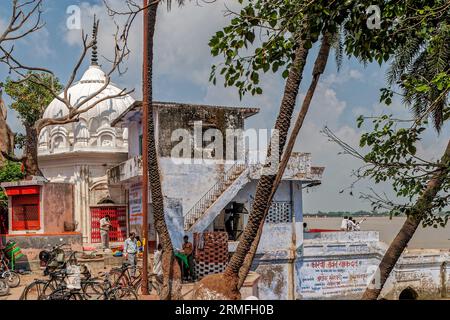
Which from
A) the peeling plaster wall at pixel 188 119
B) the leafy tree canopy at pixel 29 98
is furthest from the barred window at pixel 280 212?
the leafy tree canopy at pixel 29 98

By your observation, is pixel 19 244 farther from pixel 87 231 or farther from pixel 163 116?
pixel 87 231

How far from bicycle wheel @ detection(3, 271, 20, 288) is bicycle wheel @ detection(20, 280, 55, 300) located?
2747mm

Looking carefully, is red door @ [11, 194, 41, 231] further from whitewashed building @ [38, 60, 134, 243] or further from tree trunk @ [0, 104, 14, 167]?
whitewashed building @ [38, 60, 134, 243]

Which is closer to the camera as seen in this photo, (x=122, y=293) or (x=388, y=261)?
(x=388, y=261)

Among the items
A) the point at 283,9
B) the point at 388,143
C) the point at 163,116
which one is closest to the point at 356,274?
the point at 163,116

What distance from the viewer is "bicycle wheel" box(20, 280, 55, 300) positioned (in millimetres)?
11742

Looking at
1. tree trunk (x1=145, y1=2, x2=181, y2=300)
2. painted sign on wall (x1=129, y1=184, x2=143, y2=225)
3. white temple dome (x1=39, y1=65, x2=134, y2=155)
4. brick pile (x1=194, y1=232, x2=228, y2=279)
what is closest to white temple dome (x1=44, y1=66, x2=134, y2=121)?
white temple dome (x1=39, y1=65, x2=134, y2=155)

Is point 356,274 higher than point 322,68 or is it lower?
lower

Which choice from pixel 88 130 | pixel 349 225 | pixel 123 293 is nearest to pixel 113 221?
pixel 88 130

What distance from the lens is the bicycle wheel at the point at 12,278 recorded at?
14376mm

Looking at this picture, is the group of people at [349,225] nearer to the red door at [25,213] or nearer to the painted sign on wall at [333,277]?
the painted sign on wall at [333,277]

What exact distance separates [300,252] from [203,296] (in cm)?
995

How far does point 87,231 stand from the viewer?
26.8 m

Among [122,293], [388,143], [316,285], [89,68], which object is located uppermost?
[89,68]
